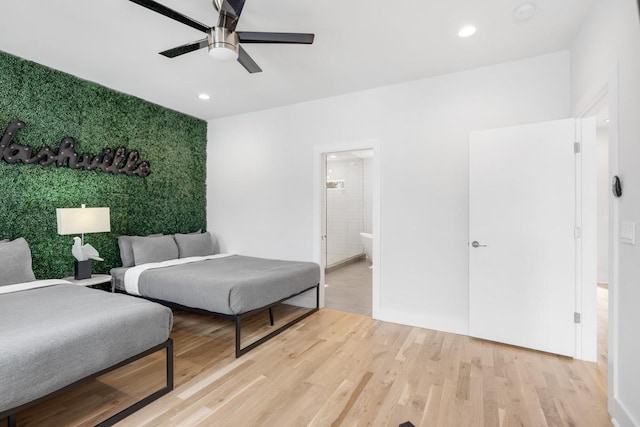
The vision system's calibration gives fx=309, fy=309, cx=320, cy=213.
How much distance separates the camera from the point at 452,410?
192 cm

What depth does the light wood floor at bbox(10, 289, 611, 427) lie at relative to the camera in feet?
6.09

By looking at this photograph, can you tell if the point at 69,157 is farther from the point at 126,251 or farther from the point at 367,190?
the point at 367,190

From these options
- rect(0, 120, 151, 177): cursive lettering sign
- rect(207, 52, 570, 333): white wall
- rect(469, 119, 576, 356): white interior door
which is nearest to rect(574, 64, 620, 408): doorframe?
rect(469, 119, 576, 356): white interior door

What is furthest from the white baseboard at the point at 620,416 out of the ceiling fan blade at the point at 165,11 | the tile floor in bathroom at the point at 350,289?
Answer: the ceiling fan blade at the point at 165,11

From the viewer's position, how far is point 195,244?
14.1 feet

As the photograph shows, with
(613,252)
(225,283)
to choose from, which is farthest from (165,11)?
(613,252)

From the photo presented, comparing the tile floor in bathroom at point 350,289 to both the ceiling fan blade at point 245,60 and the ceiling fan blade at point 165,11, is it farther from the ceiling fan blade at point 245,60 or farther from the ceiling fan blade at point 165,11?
the ceiling fan blade at point 165,11

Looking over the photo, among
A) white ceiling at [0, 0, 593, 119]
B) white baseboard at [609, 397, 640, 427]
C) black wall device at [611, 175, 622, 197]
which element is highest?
white ceiling at [0, 0, 593, 119]

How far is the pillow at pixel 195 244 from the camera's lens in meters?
4.15

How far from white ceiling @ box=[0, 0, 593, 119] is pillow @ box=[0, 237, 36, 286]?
175 cm

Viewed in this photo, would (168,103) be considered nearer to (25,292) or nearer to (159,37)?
(159,37)

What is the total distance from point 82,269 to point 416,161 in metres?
3.69

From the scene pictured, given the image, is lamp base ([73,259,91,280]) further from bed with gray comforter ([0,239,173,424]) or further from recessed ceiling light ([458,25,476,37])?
recessed ceiling light ([458,25,476,37])

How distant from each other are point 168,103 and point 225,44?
100 inches
